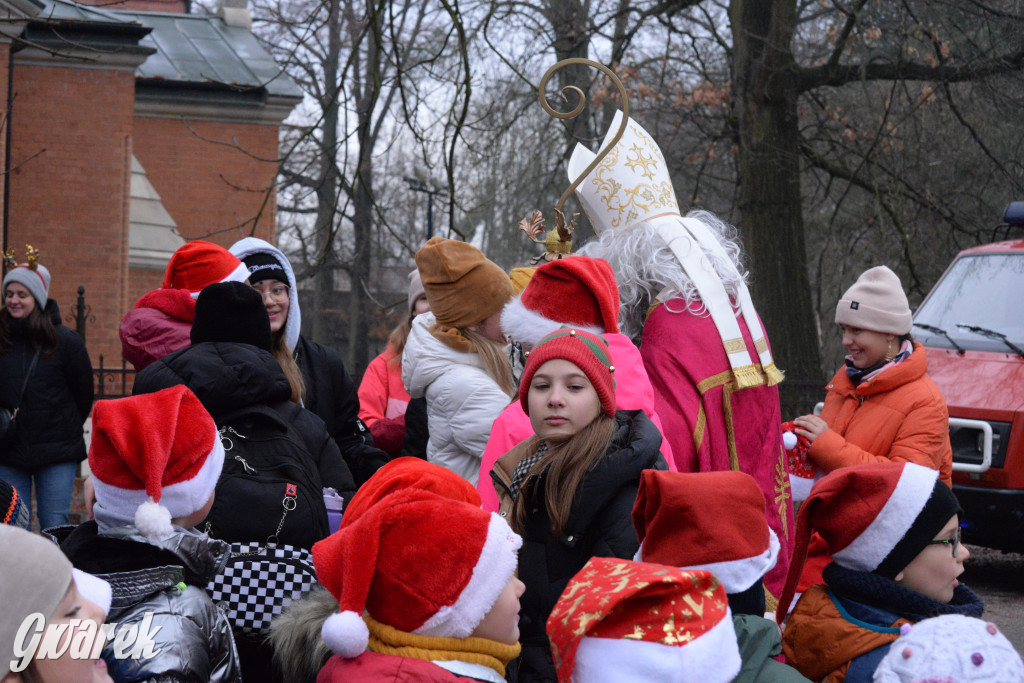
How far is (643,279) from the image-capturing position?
377 cm

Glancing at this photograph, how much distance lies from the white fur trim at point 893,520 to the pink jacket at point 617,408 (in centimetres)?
70

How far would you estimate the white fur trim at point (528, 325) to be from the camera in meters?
3.36

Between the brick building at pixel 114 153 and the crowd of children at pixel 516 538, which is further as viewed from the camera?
the brick building at pixel 114 153

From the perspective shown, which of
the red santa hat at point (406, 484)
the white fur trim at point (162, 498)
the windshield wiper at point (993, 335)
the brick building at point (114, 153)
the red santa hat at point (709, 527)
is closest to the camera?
the red santa hat at point (709, 527)

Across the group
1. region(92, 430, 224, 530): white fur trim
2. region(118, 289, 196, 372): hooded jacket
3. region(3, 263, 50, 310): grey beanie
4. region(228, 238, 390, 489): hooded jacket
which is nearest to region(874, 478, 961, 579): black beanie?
region(92, 430, 224, 530): white fur trim

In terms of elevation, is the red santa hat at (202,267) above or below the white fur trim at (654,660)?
above

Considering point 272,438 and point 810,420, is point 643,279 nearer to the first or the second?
point 810,420

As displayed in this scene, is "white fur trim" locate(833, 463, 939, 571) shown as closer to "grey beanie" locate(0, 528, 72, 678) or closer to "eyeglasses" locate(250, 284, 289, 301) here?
"grey beanie" locate(0, 528, 72, 678)

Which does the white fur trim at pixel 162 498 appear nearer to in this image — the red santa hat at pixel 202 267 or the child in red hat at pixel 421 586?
the child in red hat at pixel 421 586

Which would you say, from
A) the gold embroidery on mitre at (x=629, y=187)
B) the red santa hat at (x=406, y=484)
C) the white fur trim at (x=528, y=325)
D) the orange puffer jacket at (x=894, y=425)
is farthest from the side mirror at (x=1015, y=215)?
the red santa hat at (x=406, y=484)

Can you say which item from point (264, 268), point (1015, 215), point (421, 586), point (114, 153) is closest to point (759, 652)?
point (421, 586)

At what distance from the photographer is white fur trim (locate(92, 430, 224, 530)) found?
2.46 metres

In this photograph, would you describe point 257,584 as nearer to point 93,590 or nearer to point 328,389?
point 93,590

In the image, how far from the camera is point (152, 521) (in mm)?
2363
